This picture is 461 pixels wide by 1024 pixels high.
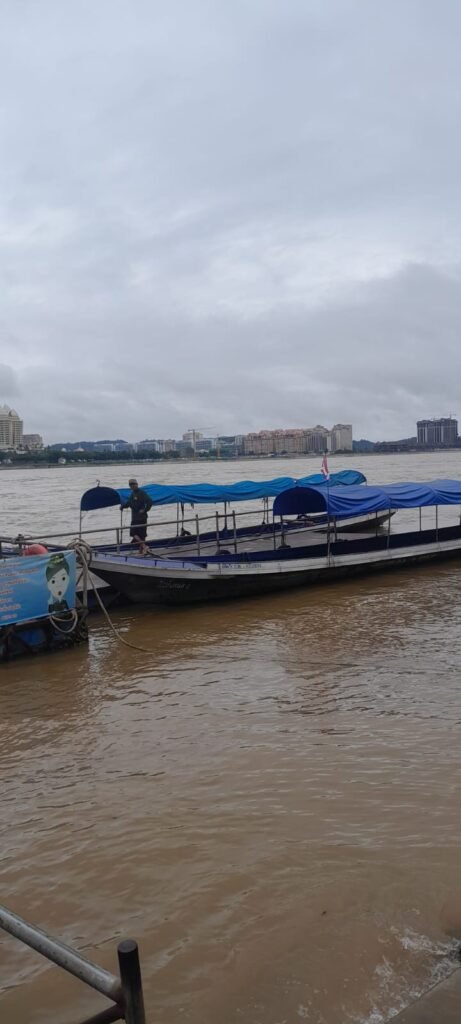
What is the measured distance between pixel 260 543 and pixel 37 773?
14.1m

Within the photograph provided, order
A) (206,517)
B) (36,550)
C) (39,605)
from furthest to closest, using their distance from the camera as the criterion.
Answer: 1. (206,517)
2. (36,550)
3. (39,605)

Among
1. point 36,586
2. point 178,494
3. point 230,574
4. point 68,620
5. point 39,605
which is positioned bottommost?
point 68,620

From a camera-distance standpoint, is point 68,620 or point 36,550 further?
point 36,550

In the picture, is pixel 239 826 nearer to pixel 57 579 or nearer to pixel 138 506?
pixel 57 579

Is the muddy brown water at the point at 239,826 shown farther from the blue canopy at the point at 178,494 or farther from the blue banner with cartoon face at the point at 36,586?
the blue canopy at the point at 178,494

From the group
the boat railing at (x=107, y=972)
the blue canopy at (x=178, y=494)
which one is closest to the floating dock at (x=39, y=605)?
the blue canopy at (x=178, y=494)

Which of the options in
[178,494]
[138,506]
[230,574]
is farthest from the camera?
[178,494]

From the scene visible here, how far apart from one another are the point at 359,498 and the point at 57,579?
30.7ft

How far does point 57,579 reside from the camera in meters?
12.5

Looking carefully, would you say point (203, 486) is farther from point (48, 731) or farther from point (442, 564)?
point (48, 731)

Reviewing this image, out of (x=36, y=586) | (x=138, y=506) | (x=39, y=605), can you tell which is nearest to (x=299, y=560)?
(x=138, y=506)

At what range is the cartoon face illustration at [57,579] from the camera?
1235cm

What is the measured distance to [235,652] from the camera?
1269 centimetres

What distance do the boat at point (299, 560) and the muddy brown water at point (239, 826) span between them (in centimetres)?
348
